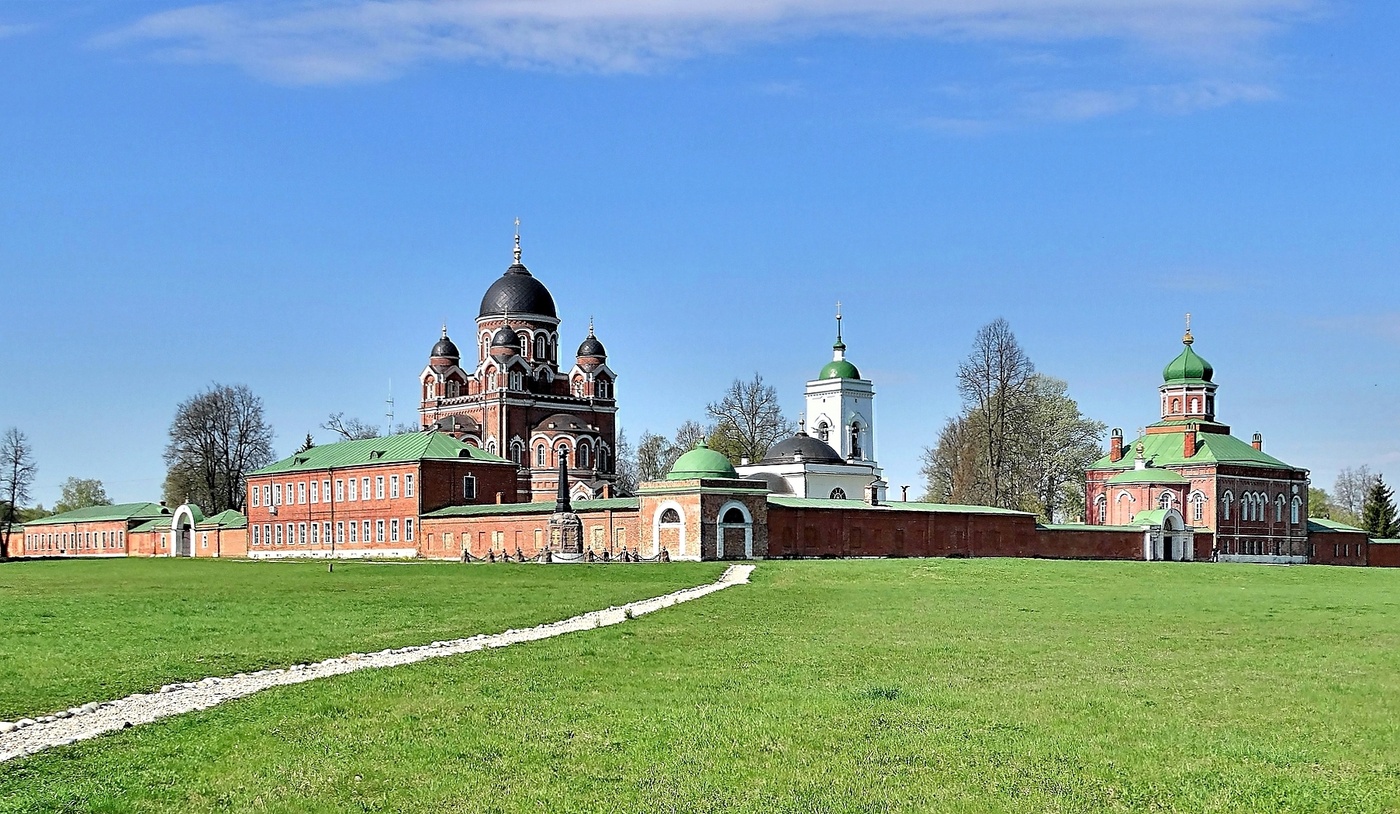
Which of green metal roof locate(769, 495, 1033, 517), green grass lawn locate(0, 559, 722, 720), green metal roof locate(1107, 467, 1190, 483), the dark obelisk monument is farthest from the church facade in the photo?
green grass lawn locate(0, 559, 722, 720)

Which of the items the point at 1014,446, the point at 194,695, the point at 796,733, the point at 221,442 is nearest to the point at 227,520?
the point at 221,442

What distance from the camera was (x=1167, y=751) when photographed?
12.3 m

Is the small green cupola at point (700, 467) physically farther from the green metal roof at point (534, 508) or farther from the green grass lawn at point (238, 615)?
the green grass lawn at point (238, 615)

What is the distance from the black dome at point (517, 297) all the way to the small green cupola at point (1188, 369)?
1347 inches

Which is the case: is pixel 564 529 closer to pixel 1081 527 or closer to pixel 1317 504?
pixel 1081 527

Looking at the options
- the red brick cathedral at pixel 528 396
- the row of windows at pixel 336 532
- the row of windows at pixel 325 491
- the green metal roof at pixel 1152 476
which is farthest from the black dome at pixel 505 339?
the green metal roof at pixel 1152 476

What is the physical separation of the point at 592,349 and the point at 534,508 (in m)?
24.6

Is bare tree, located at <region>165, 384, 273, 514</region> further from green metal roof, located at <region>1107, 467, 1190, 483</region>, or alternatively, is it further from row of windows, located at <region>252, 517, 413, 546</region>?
green metal roof, located at <region>1107, 467, 1190, 483</region>

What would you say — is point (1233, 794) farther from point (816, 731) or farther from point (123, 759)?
point (123, 759)

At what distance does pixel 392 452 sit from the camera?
240 ft

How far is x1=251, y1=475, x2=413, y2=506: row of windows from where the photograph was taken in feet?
235

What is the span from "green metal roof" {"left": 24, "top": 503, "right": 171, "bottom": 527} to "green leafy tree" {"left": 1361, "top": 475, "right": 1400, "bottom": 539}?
72.0 metres

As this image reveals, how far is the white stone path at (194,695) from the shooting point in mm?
13008

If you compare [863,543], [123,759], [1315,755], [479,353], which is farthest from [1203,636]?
[479,353]
